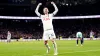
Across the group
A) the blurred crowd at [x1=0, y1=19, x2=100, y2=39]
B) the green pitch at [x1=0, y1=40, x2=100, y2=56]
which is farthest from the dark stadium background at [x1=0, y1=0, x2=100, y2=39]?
the green pitch at [x1=0, y1=40, x2=100, y2=56]

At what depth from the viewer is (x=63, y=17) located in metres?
80.3

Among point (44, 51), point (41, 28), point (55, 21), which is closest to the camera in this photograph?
point (44, 51)

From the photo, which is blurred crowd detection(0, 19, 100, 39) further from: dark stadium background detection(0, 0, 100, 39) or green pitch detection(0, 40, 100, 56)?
green pitch detection(0, 40, 100, 56)

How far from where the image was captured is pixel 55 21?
8475 centimetres

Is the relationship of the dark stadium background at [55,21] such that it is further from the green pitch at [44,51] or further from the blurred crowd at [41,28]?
the green pitch at [44,51]

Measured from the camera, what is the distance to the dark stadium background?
3157 inches

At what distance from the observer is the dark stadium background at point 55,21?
80.2 meters

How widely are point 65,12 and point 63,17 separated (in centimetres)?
485

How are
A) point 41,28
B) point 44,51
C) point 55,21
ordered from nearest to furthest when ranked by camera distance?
point 44,51
point 41,28
point 55,21

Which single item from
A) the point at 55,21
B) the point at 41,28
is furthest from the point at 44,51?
the point at 55,21

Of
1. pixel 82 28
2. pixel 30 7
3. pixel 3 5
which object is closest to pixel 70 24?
pixel 82 28

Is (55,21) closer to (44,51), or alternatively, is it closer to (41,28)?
(41,28)

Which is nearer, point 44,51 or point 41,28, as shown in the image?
point 44,51

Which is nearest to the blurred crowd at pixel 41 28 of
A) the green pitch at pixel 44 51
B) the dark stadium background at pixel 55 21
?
the dark stadium background at pixel 55 21
